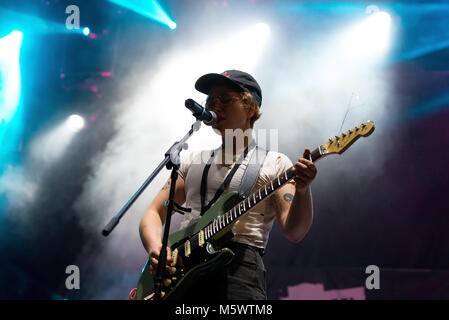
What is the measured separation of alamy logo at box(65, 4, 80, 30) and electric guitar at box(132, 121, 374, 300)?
4.88 meters

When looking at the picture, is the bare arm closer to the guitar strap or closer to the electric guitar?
the electric guitar

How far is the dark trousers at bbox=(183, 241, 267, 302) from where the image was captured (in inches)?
75.3

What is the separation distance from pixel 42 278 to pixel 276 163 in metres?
4.40

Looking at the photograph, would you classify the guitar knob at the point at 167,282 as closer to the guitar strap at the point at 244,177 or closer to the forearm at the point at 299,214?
the guitar strap at the point at 244,177

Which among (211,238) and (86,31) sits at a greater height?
(86,31)

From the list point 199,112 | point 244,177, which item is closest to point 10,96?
point 199,112

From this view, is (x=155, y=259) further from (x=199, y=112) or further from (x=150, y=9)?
(x=150, y=9)

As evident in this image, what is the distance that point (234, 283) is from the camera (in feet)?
6.32

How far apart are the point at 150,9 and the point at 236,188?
462cm

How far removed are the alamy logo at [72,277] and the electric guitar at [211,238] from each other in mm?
3395

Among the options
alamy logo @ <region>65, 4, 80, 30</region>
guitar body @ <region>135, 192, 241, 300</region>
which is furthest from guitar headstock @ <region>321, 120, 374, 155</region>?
alamy logo @ <region>65, 4, 80, 30</region>

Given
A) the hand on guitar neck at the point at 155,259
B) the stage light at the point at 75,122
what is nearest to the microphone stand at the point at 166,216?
the hand on guitar neck at the point at 155,259
